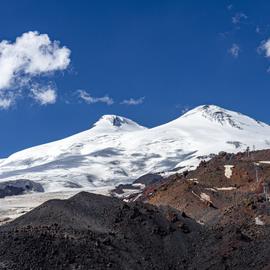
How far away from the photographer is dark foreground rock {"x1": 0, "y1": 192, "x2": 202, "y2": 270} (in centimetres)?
3009

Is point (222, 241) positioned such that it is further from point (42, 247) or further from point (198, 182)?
point (198, 182)

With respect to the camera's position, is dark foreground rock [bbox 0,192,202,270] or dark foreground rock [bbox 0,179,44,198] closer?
dark foreground rock [bbox 0,192,202,270]

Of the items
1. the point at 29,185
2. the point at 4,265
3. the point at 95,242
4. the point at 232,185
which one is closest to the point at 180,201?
the point at 232,185

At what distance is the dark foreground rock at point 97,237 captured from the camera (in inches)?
1185

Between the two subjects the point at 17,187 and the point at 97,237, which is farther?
the point at 17,187

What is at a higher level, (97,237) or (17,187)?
(17,187)

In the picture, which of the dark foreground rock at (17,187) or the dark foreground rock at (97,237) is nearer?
the dark foreground rock at (97,237)

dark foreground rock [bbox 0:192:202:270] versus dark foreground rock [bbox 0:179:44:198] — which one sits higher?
dark foreground rock [bbox 0:179:44:198]

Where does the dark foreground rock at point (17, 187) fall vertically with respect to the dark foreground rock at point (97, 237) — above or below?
above

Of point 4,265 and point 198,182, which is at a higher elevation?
point 198,182

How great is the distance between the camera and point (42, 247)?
1199 inches

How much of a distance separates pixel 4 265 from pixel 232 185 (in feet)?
104

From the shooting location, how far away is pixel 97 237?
33375 millimetres

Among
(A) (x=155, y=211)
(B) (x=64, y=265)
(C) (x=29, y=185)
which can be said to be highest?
(C) (x=29, y=185)
